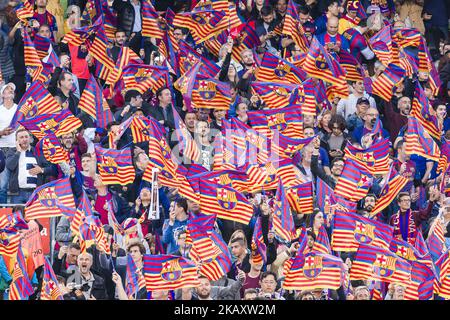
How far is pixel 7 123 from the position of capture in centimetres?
3055

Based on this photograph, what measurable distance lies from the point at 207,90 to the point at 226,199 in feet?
6.58

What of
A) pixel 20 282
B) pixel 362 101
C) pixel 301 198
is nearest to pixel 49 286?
pixel 20 282

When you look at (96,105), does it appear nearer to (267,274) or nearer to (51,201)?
(51,201)

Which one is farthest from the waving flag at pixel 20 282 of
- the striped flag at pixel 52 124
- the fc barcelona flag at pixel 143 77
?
the fc barcelona flag at pixel 143 77

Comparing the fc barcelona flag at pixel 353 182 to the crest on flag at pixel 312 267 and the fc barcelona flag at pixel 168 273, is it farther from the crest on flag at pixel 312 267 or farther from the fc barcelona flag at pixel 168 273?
the fc barcelona flag at pixel 168 273

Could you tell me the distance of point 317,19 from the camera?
3228cm

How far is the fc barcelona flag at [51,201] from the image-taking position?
29859mm

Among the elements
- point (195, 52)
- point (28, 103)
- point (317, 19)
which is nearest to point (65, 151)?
point (28, 103)

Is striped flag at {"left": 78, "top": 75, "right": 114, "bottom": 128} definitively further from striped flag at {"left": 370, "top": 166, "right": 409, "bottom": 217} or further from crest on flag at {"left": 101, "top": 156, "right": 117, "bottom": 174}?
striped flag at {"left": 370, "top": 166, "right": 409, "bottom": 217}

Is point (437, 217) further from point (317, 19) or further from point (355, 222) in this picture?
point (317, 19)

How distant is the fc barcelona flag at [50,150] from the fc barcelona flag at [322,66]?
450 cm

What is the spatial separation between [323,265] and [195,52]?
14.6ft

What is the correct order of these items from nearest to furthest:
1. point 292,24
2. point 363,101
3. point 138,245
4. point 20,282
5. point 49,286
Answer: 1. point 49,286
2. point 20,282
3. point 138,245
4. point 363,101
5. point 292,24

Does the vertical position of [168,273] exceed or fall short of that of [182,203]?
it falls short
